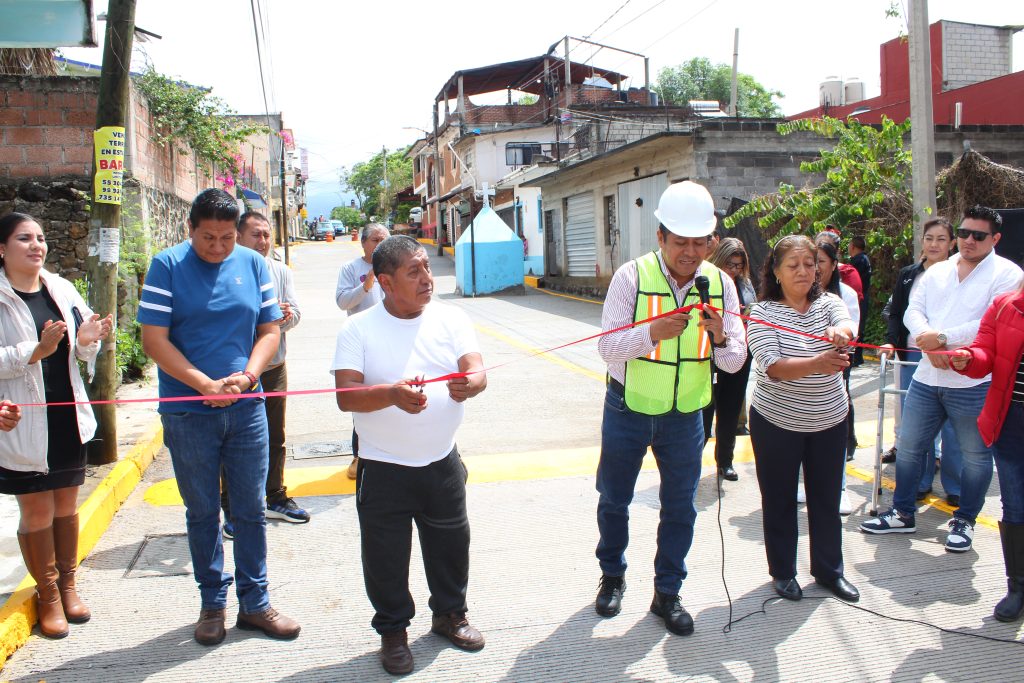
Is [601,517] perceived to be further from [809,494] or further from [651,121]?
[651,121]

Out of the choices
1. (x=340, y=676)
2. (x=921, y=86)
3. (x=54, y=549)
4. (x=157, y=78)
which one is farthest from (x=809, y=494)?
(x=157, y=78)

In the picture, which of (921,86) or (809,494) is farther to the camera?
(921,86)

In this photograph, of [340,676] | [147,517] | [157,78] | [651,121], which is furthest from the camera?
[651,121]

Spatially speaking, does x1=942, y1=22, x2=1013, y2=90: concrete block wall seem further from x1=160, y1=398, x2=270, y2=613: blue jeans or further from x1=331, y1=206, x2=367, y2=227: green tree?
x1=331, y1=206, x2=367, y2=227: green tree

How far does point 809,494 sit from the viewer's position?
13.3ft

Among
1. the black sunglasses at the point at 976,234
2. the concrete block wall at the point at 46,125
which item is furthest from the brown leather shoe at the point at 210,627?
the concrete block wall at the point at 46,125

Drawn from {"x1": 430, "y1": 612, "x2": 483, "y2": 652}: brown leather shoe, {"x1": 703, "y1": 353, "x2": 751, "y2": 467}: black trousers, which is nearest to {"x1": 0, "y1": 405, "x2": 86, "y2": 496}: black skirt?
{"x1": 430, "y1": 612, "x2": 483, "y2": 652}: brown leather shoe

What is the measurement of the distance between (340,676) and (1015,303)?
342cm

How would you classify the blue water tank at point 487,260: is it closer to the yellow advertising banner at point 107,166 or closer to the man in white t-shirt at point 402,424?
the yellow advertising banner at point 107,166

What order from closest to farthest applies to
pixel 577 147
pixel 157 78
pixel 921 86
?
pixel 921 86 < pixel 157 78 < pixel 577 147

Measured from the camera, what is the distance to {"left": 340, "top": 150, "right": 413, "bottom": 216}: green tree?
7294 centimetres

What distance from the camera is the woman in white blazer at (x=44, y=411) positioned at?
352 centimetres

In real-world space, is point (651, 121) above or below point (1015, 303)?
above

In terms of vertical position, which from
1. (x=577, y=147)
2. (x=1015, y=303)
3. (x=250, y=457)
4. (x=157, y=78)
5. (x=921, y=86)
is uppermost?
(x=577, y=147)
